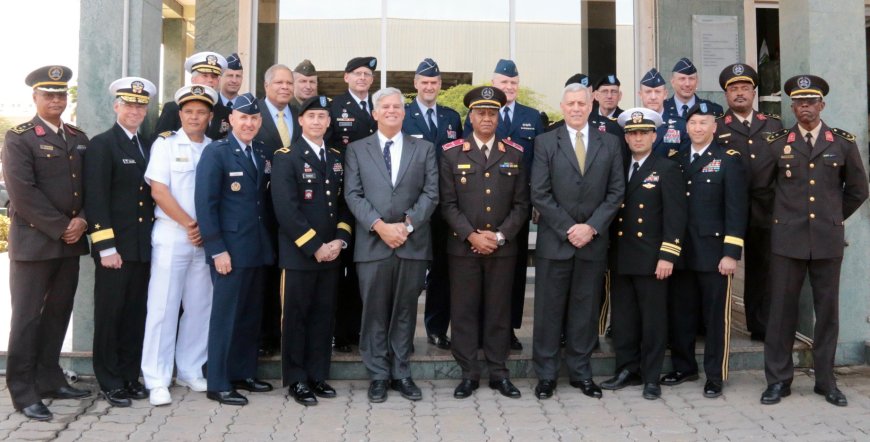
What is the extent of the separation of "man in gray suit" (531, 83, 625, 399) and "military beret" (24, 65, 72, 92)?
305 centimetres

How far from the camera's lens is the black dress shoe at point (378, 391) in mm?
4895

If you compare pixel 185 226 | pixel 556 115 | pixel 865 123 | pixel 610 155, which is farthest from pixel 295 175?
pixel 556 115

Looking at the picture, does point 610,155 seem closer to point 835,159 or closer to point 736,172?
point 736,172

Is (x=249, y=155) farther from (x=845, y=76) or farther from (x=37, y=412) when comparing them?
(x=845, y=76)

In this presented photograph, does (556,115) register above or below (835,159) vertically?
above

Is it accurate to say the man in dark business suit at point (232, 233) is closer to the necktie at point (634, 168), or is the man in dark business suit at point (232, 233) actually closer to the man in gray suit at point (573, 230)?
the man in gray suit at point (573, 230)

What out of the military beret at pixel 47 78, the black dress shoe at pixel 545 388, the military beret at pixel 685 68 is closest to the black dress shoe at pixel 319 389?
the black dress shoe at pixel 545 388

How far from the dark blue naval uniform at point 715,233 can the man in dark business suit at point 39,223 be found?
3.97 meters

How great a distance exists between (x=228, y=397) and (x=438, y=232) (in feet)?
6.07

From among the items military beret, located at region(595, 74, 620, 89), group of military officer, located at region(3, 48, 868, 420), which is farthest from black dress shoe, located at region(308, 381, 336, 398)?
military beret, located at region(595, 74, 620, 89)

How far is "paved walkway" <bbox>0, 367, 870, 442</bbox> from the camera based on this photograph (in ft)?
14.0

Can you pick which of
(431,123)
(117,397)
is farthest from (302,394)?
(431,123)

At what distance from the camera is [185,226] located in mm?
4879

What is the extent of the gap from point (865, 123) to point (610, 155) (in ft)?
7.07
